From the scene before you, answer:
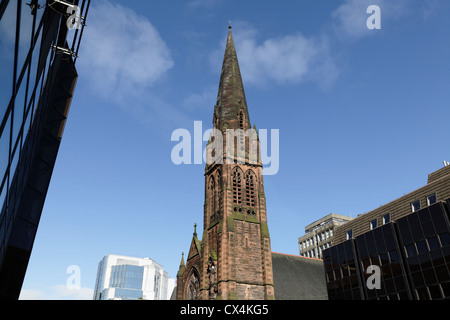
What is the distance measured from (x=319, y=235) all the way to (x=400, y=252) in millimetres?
62713

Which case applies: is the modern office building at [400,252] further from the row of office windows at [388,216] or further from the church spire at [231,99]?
the church spire at [231,99]

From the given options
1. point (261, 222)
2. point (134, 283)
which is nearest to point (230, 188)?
point (261, 222)

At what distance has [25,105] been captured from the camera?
812 cm

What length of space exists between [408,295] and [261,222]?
53.7 feet

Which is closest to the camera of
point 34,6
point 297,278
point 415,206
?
point 34,6

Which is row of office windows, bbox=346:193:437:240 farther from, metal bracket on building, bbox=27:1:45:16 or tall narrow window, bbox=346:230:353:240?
metal bracket on building, bbox=27:1:45:16

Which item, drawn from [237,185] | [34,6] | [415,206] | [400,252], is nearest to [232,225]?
[237,185]

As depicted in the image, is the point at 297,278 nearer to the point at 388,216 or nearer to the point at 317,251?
the point at 388,216

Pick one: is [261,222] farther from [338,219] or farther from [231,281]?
[338,219]

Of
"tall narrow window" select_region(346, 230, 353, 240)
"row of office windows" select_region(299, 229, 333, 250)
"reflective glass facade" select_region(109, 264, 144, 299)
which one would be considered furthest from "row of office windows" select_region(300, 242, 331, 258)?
"reflective glass facade" select_region(109, 264, 144, 299)

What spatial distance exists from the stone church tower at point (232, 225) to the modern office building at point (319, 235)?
5317cm

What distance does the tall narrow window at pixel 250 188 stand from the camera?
144 ft

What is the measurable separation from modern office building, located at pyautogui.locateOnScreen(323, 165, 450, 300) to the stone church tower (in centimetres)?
884

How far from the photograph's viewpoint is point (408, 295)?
33500 mm
